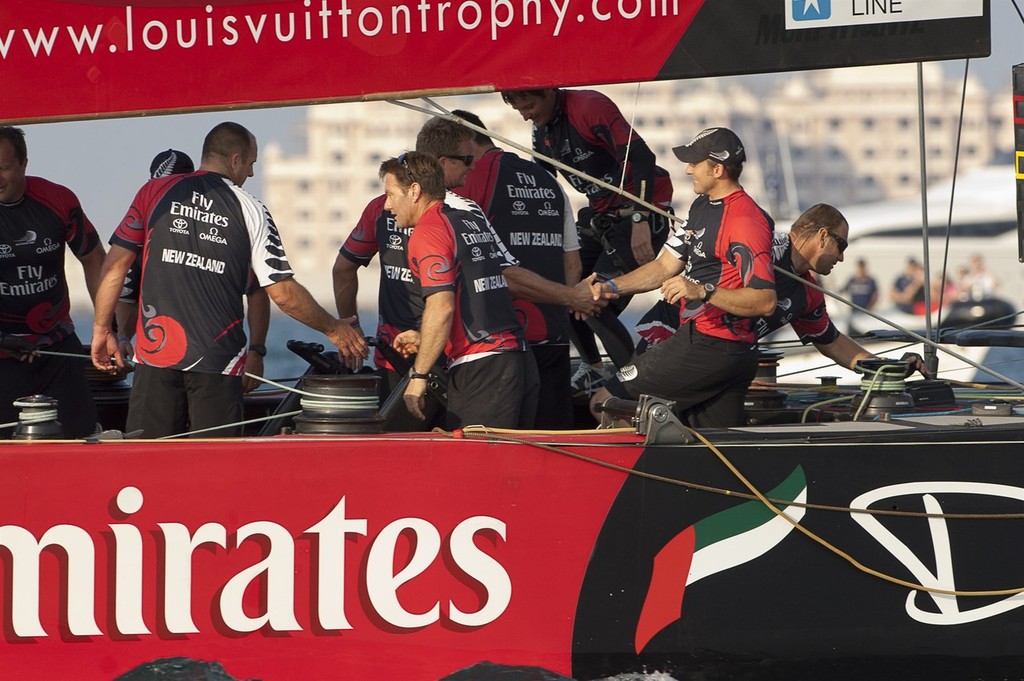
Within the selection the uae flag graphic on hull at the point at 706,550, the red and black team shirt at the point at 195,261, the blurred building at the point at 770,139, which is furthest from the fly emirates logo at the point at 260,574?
the blurred building at the point at 770,139

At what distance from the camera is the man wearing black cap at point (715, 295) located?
479 centimetres

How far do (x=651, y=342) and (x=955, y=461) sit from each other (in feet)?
7.04

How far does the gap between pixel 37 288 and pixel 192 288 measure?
3.85 ft

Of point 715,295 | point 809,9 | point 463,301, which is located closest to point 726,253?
point 715,295

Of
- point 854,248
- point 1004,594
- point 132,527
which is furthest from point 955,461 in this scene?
point 854,248

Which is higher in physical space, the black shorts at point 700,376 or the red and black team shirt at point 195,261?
the red and black team shirt at point 195,261

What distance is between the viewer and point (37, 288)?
18.6ft

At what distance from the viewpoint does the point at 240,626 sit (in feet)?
14.2

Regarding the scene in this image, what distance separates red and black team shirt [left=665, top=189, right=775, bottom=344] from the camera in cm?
479

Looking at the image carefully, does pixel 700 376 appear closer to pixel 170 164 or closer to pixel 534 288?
pixel 534 288

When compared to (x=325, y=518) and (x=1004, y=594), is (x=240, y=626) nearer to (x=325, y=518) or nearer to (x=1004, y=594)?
(x=325, y=518)

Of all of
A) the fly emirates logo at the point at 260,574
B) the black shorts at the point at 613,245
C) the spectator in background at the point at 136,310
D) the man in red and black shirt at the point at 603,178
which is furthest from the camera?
the black shorts at the point at 613,245

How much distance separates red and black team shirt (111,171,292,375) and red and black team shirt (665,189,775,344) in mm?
1452

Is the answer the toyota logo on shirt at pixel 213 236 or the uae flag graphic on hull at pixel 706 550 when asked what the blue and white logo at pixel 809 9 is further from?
the toyota logo on shirt at pixel 213 236
